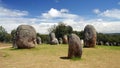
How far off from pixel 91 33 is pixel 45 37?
196ft

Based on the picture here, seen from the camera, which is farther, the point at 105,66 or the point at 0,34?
the point at 0,34

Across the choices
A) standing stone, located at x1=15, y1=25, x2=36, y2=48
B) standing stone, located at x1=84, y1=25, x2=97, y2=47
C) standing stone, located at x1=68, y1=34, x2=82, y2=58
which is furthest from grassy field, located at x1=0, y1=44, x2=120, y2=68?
standing stone, located at x1=84, y1=25, x2=97, y2=47


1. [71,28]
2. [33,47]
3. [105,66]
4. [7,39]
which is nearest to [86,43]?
[33,47]

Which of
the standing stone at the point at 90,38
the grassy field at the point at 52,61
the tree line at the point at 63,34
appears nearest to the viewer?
the grassy field at the point at 52,61

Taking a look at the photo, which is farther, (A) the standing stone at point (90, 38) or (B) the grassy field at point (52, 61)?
(A) the standing stone at point (90, 38)

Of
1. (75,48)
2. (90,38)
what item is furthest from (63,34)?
(75,48)

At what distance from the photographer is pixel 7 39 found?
100 m

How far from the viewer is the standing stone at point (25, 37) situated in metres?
30.2

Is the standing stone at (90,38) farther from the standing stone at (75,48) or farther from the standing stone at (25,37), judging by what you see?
the standing stone at (75,48)

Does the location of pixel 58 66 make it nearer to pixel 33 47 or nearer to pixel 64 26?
pixel 33 47

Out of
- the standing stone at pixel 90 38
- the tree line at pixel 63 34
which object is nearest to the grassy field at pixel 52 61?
the standing stone at pixel 90 38

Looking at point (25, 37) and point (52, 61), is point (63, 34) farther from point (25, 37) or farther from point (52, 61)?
point (52, 61)

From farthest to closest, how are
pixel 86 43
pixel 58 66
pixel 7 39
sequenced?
pixel 7 39, pixel 86 43, pixel 58 66

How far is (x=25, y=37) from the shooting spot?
100.0 ft
